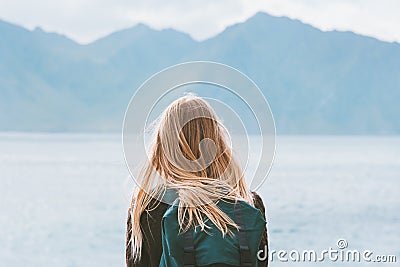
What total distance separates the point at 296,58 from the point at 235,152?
3412cm

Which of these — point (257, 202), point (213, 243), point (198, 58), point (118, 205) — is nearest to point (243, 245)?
point (213, 243)

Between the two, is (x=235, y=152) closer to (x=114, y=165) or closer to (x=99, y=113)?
(x=114, y=165)

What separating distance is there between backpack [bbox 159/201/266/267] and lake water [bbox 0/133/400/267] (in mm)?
11521

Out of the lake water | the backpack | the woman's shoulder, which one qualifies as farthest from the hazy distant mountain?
the backpack

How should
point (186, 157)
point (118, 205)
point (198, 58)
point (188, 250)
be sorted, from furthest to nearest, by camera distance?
point (198, 58) → point (118, 205) → point (186, 157) → point (188, 250)

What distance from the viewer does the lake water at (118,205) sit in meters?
13.6

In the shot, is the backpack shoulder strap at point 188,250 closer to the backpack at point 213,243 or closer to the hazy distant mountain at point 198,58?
the backpack at point 213,243

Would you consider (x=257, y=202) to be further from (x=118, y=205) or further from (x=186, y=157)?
(x=118, y=205)

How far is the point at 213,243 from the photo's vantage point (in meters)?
1.05

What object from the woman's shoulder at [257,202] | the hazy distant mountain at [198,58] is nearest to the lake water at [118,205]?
the hazy distant mountain at [198,58]

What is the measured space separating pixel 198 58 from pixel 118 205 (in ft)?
48.7

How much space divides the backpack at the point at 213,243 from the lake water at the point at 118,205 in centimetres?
1152

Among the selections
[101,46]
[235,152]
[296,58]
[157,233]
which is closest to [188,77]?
[235,152]

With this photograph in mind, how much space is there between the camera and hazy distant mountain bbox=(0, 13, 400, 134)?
31.6m
